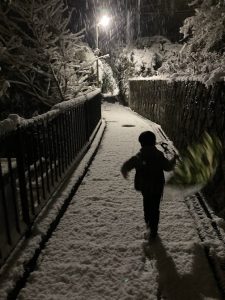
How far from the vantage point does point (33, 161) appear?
14.2 feet

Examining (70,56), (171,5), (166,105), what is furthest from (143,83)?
(171,5)

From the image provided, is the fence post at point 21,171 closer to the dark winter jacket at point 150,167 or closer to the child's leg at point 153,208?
the dark winter jacket at point 150,167

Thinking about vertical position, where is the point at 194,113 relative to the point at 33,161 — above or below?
above

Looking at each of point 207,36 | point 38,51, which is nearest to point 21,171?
point 207,36

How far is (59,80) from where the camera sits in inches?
603

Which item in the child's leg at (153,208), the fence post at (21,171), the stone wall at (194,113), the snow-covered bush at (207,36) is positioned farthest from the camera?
the snow-covered bush at (207,36)

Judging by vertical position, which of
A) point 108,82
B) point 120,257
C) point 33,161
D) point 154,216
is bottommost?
point 120,257

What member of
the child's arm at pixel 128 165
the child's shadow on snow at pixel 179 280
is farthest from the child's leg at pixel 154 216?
the child's arm at pixel 128 165

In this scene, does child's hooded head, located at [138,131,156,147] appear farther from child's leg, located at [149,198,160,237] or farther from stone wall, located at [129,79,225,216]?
stone wall, located at [129,79,225,216]

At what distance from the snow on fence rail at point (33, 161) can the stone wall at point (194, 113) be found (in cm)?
244

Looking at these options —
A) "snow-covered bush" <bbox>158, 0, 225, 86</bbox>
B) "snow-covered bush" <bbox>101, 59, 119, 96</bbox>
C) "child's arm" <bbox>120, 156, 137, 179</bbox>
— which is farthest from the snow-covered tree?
"snow-covered bush" <bbox>101, 59, 119, 96</bbox>

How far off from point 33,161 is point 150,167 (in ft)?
5.51

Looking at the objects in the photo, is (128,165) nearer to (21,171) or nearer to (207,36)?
(21,171)

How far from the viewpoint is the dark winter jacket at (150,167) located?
365 cm
